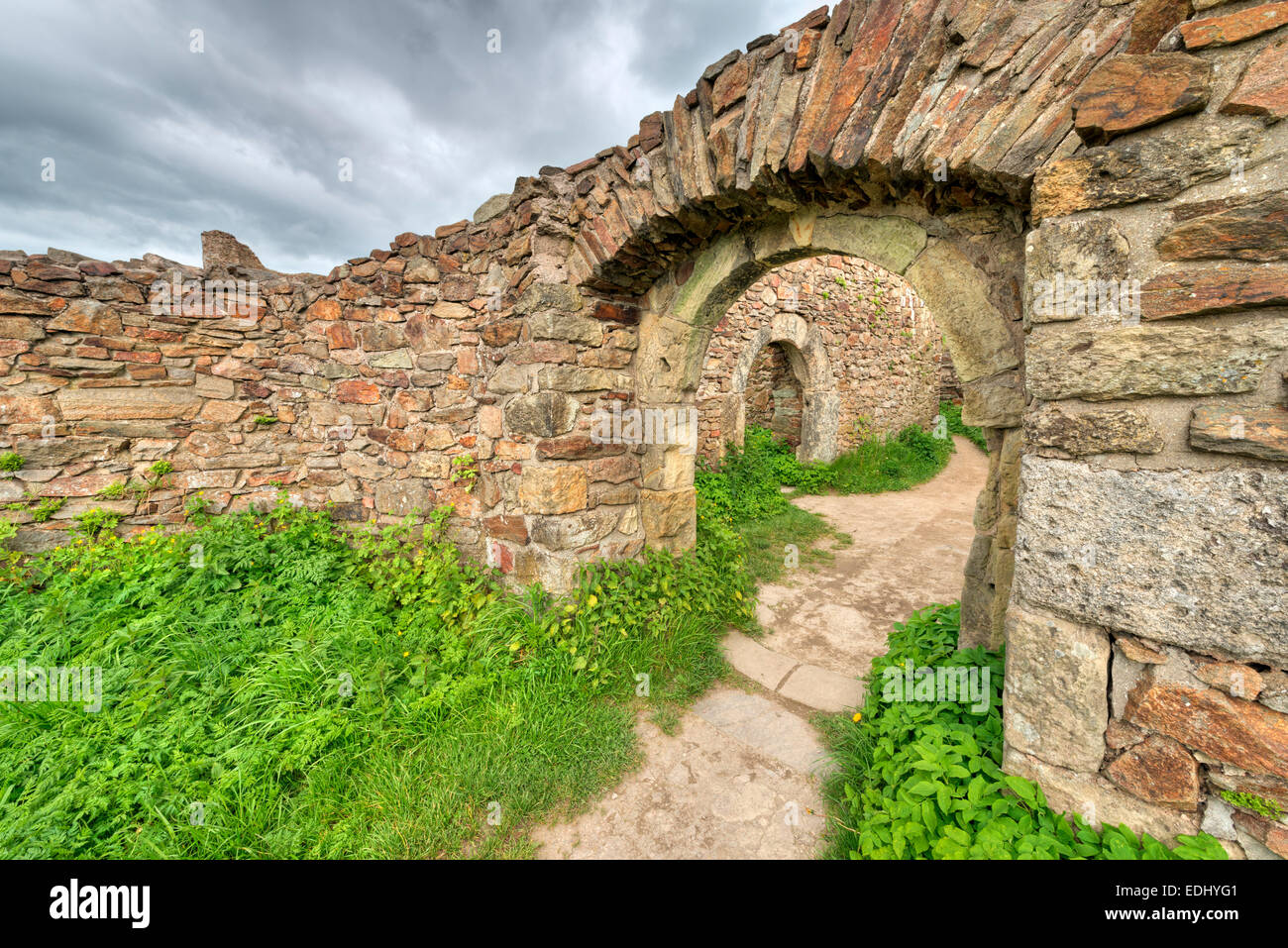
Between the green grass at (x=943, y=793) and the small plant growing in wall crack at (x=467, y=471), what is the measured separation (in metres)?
2.66

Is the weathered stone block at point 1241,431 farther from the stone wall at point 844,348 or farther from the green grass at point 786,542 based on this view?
the stone wall at point 844,348

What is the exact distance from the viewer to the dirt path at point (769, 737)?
69.7 inches

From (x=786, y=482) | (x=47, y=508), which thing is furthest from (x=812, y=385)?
(x=47, y=508)

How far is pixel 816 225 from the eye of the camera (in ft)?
7.30

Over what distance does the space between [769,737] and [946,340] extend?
2.00 meters

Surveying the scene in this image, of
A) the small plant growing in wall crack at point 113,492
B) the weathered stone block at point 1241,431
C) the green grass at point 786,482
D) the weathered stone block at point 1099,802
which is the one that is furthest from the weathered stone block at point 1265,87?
the small plant growing in wall crack at point 113,492

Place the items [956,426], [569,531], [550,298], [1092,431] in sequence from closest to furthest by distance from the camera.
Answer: [1092,431]
[550,298]
[569,531]
[956,426]

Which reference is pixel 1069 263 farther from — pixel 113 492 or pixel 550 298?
pixel 113 492

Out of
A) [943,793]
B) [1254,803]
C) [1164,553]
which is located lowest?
[943,793]

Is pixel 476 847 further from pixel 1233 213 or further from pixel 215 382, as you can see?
pixel 215 382

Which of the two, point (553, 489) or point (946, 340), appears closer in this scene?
point (946, 340)

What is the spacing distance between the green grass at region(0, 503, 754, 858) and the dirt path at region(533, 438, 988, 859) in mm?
146

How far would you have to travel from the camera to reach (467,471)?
126 inches

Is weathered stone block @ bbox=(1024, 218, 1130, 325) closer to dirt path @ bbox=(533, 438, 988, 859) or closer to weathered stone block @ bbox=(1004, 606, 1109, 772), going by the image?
weathered stone block @ bbox=(1004, 606, 1109, 772)
